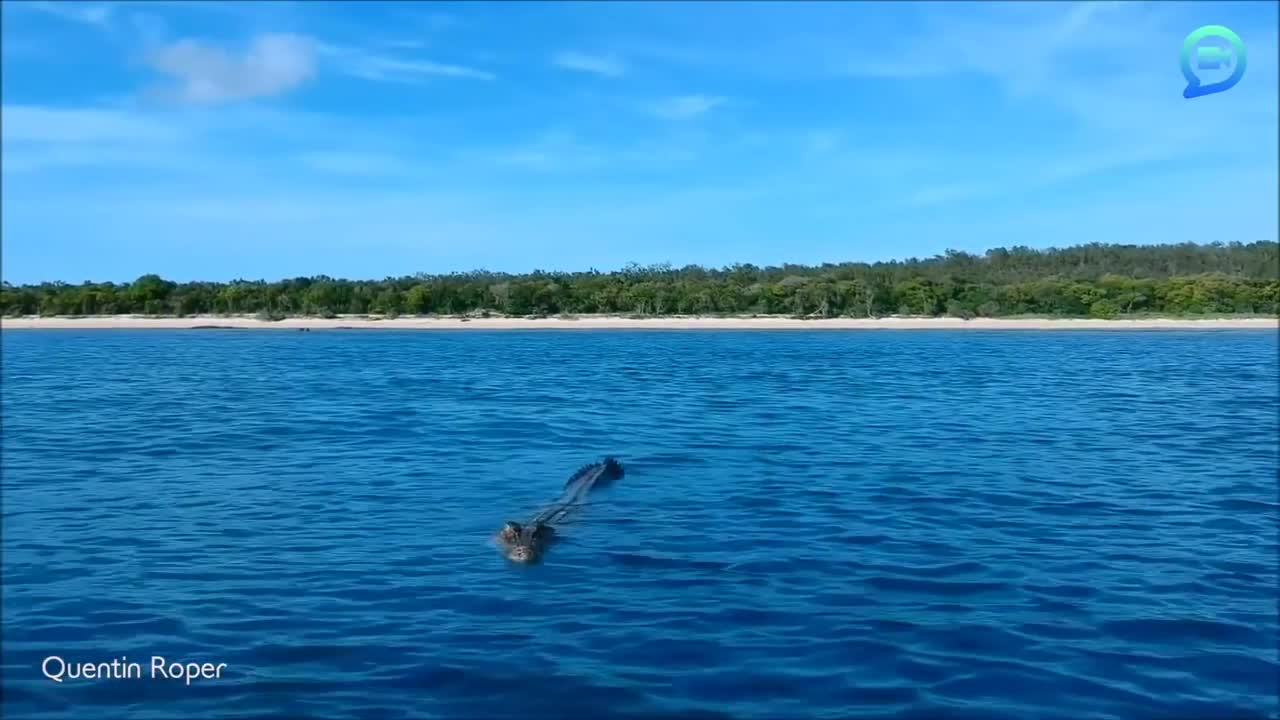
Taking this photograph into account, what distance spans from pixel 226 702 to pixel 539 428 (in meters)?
17.5

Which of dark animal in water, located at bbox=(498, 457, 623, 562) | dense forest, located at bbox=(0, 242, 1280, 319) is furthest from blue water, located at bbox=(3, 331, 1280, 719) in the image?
dense forest, located at bbox=(0, 242, 1280, 319)

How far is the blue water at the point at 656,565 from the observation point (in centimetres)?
748

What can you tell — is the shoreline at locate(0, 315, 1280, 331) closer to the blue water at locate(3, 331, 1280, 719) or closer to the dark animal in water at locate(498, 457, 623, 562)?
the blue water at locate(3, 331, 1280, 719)

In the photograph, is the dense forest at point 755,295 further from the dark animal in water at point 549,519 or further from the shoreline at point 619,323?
the dark animal in water at point 549,519

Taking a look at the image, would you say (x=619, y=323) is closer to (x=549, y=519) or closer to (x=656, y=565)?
(x=549, y=519)

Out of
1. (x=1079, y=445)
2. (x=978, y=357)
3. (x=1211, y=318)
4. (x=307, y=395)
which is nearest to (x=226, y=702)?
(x=1079, y=445)

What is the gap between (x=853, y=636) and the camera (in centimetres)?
849

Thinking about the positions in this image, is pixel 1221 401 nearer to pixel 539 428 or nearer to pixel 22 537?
pixel 539 428

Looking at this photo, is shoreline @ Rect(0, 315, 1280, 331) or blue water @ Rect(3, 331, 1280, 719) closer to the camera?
blue water @ Rect(3, 331, 1280, 719)

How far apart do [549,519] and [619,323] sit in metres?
80.2

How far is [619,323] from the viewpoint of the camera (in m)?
93.1

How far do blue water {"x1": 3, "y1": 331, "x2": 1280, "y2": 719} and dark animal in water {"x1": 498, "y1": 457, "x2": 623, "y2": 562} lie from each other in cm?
22

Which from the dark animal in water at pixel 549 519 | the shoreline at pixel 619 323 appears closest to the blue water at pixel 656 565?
the dark animal in water at pixel 549 519

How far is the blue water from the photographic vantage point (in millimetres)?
7484
